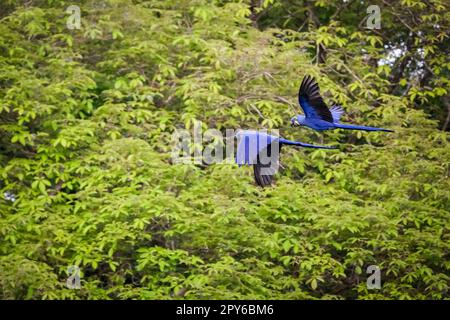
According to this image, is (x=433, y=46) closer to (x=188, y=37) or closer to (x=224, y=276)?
(x=188, y=37)

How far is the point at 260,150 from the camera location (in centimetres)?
652

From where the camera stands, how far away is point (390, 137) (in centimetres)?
936

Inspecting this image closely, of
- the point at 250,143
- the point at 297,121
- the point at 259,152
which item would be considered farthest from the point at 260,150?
the point at 297,121

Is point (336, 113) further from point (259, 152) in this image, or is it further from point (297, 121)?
point (259, 152)

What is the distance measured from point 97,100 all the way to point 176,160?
118cm

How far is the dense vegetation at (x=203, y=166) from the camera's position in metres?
8.34

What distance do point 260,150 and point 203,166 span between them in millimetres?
2635

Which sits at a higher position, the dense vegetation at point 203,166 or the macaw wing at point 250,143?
the macaw wing at point 250,143

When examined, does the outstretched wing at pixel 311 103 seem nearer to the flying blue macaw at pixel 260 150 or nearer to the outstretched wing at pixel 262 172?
the flying blue macaw at pixel 260 150

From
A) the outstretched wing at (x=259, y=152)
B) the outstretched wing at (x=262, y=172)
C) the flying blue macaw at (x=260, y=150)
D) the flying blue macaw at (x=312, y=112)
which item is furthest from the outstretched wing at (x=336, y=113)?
the outstretched wing at (x=262, y=172)

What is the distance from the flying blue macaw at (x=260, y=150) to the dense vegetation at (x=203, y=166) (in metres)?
1.41

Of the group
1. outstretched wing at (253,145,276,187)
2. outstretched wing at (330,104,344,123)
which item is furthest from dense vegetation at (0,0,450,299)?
outstretched wing at (330,104,344,123)

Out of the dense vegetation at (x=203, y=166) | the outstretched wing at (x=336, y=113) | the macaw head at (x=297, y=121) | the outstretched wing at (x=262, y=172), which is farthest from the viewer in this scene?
the dense vegetation at (x=203, y=166)
